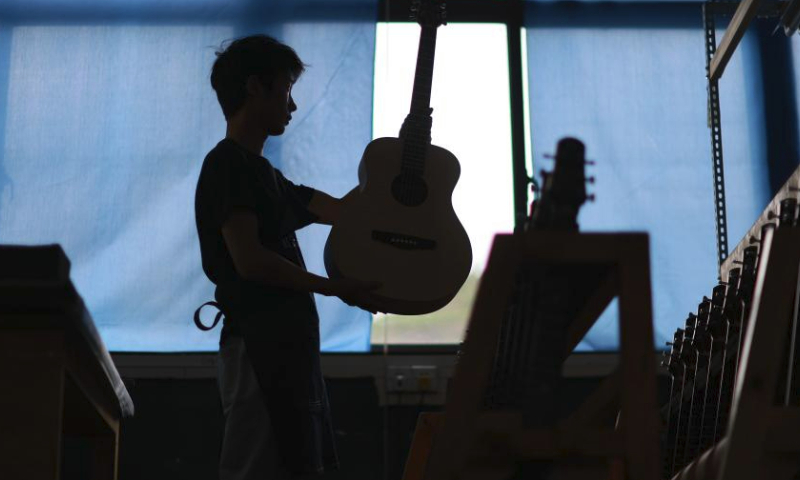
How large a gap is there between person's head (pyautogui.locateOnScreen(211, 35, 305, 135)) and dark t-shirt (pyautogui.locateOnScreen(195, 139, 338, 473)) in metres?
0.11

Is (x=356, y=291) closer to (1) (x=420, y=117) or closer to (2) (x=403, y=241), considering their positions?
(2) (x=403, y=241)

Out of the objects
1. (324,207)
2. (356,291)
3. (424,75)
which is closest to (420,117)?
(424,75)

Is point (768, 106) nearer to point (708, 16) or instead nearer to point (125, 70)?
point (708, 16)

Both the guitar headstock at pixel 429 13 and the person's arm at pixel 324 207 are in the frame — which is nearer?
the person's arm at pixel 324 207

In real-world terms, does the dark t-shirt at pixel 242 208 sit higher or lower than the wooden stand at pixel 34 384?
higher

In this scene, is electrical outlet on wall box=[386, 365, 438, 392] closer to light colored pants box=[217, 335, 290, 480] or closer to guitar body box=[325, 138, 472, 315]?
guitar body box=[325, 138, 472, 315]

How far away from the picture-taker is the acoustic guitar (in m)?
2.26

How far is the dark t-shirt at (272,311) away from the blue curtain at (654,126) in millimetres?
1817

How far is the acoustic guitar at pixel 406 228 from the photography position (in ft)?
7.41

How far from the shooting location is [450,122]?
3.86 metres

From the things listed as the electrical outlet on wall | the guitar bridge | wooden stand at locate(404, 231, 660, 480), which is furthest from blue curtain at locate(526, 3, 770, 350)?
wooden stand at locate(404, 231, 660, 480)

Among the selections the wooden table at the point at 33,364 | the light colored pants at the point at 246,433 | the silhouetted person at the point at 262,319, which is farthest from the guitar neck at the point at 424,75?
the wooden table at the point at 33,364

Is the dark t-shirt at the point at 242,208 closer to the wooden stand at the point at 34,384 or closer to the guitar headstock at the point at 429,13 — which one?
the wooden stand at the point at 34,384

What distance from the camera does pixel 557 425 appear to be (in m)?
1.45
